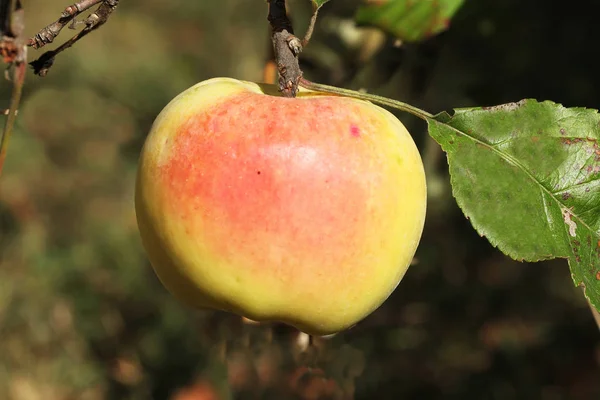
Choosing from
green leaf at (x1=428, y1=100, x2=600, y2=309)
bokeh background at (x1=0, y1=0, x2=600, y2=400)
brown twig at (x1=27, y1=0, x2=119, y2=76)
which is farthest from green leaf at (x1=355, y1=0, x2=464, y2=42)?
brown twig at (x1=27, y1=0, x2=119, y2=76)

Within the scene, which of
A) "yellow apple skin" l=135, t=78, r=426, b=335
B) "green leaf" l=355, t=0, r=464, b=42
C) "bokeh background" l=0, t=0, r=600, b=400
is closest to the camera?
"yellow apple skin" l=135, t=78, r=426, b=335

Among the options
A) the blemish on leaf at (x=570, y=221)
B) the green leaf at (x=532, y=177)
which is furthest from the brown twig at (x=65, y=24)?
the blemish on leaf at (x=570, y=221)

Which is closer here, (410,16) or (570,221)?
(570,221)

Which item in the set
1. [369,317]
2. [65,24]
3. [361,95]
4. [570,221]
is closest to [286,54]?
[361,95]

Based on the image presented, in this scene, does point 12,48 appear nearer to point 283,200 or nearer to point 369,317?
point 283,200

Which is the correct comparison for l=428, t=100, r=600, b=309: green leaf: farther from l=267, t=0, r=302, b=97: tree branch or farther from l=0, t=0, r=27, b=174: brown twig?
l=0, t=0, r=27, b=174: brown twig

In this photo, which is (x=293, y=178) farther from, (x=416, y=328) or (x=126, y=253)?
(x=126, y=253)
